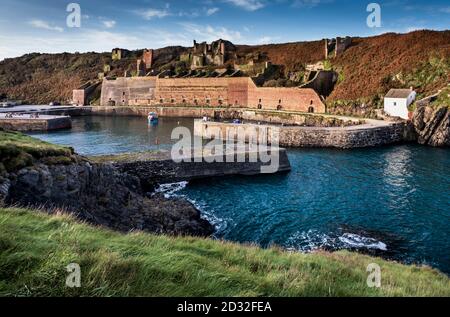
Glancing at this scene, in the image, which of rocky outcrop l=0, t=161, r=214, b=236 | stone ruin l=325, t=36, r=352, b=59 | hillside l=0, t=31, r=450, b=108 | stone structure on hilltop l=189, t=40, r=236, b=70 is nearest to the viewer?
rocky outcrop l=0, t=161, r=214, b=236

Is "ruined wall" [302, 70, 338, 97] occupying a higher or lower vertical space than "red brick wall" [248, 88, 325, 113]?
Result: higher

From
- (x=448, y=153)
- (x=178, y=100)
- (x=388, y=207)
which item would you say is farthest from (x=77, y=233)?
(x=178, y=100)

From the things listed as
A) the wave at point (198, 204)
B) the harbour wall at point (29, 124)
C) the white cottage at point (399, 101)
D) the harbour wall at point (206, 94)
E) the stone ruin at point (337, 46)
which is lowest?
the wave at point (198, 204)

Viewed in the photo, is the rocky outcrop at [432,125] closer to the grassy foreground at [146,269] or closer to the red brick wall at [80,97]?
the grassy foreground at [146,269]

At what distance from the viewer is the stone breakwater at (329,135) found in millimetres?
44688

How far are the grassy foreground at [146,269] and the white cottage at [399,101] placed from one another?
4711 centimetres

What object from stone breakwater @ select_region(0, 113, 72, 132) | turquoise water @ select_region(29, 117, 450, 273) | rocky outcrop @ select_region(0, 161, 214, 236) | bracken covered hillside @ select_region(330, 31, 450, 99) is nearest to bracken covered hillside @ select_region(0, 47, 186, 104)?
stone breakwater @ select_region(0, 113, 72, 132)

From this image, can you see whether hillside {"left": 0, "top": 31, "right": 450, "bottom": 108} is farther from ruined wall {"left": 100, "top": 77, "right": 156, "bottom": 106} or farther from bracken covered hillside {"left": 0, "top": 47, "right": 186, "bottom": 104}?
ruined wall {"left": 100, "top": 77, "right": 156, "bottom": 106}

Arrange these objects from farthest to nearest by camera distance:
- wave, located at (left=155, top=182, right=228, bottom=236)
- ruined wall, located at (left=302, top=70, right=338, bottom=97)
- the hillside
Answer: ruined wall, located at (left=302, top=70, right=338, bottom=97) < the hillside < wave, located at (left=155, top=182, right=228, bottom=236)

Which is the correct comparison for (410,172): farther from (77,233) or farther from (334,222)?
(77,233)

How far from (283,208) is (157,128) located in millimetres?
42268

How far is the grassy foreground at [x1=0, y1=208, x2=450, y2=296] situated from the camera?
560 cm

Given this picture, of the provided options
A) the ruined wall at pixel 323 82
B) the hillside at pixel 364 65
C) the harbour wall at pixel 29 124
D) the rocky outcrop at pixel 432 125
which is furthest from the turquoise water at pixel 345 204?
the ruined wall at pixel 323 82

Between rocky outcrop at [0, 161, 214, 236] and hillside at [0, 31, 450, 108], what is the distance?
4469cm
